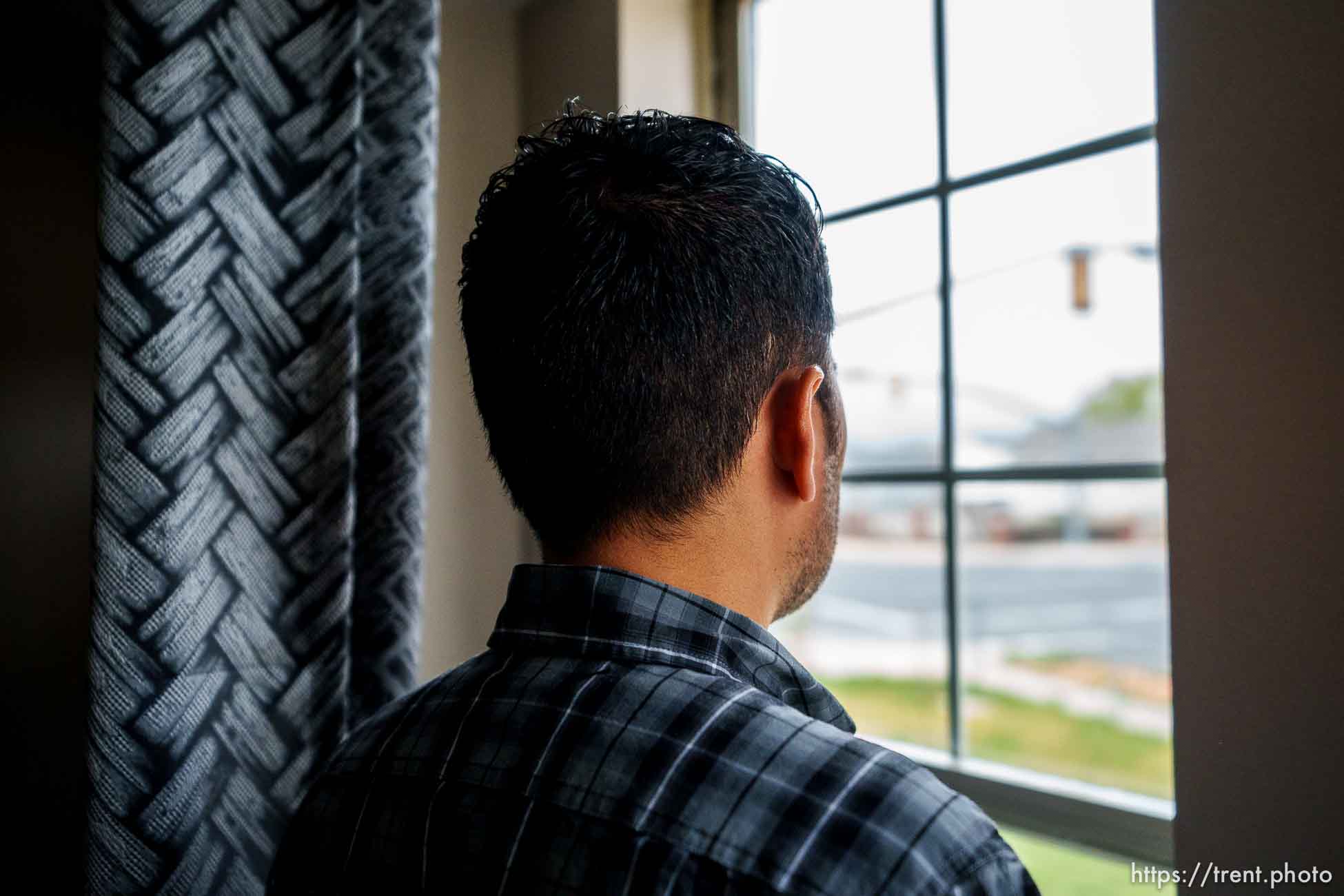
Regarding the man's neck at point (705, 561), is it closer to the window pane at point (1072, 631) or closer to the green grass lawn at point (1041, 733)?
the window pane at point (1072, 631)

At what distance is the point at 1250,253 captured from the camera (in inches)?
30.4

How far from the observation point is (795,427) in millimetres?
645

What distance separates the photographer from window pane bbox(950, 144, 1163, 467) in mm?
1217

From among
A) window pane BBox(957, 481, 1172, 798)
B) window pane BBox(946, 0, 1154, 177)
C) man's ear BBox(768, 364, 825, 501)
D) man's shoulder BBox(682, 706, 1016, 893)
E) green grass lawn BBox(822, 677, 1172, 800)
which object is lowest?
green grass lawn BBox(822, 677, 1172, 800)

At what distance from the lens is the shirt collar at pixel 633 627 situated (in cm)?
58

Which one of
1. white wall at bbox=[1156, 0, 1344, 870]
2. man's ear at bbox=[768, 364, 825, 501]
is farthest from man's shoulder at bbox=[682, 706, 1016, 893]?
white wall at bbox=[1156, 0, 1344, 870]

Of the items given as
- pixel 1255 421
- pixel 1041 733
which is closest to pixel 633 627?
pixel 1255 421

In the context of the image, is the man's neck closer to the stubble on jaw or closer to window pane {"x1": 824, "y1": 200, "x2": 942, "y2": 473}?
the stubble on jaw

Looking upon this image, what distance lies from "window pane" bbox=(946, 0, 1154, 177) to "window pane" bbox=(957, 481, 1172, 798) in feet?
32.9

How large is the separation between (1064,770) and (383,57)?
13.1 m

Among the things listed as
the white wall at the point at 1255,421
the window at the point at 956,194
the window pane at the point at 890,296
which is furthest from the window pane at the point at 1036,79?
the white wall at the point at 1255,421

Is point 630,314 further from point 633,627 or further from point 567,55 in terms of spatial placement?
point 567,55

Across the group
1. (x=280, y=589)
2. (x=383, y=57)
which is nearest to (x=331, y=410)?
(x=280, y=589)

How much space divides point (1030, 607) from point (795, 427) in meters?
14.8
